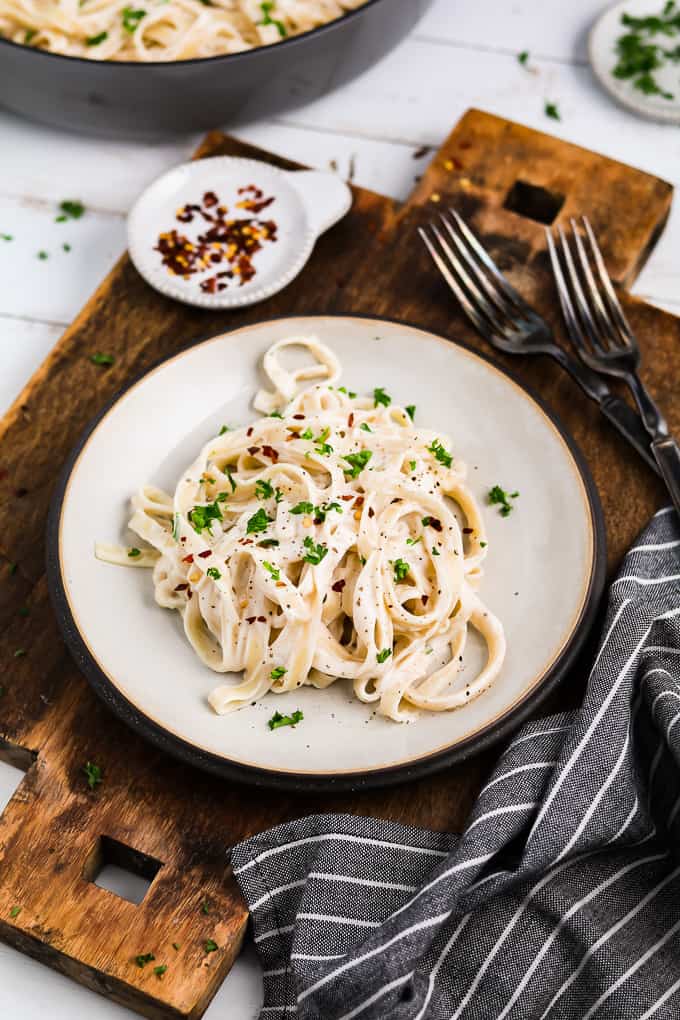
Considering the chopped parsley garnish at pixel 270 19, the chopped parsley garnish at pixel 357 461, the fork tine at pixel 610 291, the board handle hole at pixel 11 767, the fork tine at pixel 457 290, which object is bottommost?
the board handle hole at pixel 11 767

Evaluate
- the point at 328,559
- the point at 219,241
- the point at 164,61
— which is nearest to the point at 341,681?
the point at 328,559

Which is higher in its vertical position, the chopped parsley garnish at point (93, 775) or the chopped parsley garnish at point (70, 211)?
the chopped parsley garnish at point (70, 211)

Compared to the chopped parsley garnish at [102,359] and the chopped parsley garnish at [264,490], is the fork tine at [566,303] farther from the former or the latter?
A: the chopped parsley garnish at [102,359]

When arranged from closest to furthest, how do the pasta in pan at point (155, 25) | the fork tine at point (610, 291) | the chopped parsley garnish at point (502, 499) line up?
the chopped parsley garnish at point (502, 499), the fork tine at point (610, 291), the pasta in pan at point (155, 25)

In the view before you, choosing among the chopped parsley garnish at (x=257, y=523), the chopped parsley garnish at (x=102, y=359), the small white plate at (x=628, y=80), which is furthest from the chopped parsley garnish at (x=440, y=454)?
the small white plate at (x=628, y=80)

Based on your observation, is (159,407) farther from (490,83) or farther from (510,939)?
(490,83)

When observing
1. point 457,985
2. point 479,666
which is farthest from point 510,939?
point 479,666
